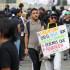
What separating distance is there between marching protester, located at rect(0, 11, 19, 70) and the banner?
4.02m

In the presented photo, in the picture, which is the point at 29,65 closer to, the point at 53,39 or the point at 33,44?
the point at 53,39

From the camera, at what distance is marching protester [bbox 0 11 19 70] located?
433 cm

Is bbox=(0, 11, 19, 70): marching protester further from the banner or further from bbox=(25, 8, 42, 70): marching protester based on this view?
the banner

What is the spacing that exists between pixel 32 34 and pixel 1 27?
405 cm

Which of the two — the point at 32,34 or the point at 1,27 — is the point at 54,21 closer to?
the point at 32,34

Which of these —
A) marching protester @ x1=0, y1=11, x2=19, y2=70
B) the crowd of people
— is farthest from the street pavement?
marching protester @ x1=0, y1=11, x2=19, y2=70

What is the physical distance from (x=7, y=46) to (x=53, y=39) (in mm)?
4302

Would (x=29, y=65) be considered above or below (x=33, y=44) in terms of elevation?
below

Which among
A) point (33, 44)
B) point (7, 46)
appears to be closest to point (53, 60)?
point (33, 44)

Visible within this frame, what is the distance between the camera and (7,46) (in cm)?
440

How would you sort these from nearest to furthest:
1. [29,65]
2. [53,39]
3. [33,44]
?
[33,44] → [53,39] → [29,65]

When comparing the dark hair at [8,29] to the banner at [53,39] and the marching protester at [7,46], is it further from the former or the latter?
the banner at [53,39]

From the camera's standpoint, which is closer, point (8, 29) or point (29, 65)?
point (8, 29)

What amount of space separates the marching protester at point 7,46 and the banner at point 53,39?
402 centimetres
